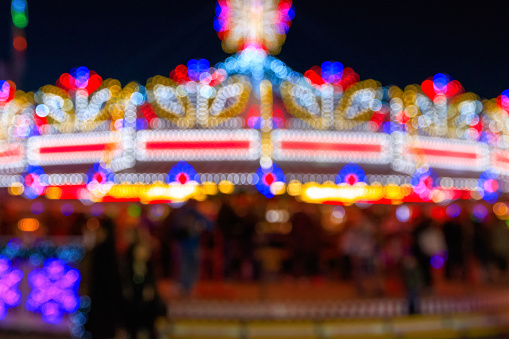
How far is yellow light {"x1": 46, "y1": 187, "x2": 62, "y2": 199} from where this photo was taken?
14.1m

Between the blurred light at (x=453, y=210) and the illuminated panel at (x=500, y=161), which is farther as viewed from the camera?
the illuminated panel at (x=500, y=161)

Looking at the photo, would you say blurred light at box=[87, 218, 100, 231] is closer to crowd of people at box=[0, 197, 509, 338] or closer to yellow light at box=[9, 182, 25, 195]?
crowd of people at box=[0, 197, 509, 338]

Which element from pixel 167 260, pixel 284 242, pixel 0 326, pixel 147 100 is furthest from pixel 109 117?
pixel 0 326

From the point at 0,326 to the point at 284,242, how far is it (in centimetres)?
550

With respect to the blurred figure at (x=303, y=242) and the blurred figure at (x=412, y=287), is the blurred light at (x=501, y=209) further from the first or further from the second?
the blurred figure at (x=412, y=287)

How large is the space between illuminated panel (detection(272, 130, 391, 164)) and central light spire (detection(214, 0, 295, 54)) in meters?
3.76

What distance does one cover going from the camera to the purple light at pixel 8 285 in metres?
7.22

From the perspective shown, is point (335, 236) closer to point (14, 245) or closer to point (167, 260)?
point (167, 260)

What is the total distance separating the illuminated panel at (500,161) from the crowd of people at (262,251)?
1997 millimetres

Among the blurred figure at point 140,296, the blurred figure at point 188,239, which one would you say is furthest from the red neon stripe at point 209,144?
the blurred figure at point 140,296

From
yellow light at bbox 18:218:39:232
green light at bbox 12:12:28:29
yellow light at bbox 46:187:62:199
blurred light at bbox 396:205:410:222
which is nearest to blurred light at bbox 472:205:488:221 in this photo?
blurred light at bbox 396:205:410:222

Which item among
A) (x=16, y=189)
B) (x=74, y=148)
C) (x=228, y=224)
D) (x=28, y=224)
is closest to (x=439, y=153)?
(x=228, y=224)

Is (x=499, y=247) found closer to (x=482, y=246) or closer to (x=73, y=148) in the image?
(x=482, y=246)

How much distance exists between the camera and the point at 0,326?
7477 millimetres
